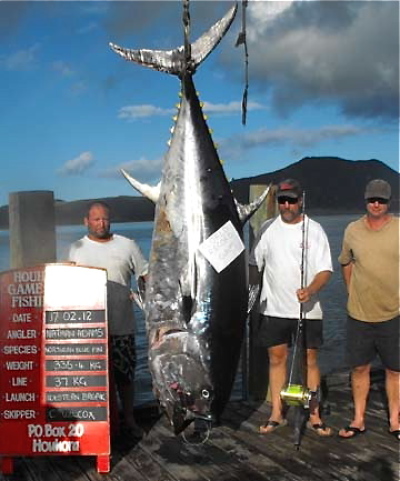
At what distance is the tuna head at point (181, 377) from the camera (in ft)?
8.03

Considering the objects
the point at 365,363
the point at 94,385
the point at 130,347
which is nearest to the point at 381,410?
the point at 365,363

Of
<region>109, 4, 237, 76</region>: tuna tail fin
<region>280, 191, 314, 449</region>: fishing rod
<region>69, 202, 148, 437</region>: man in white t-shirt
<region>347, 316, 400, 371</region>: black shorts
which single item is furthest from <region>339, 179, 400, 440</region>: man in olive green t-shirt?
<region>109, 4, 237, 76</region>: tuna tail fin

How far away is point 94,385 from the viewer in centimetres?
347

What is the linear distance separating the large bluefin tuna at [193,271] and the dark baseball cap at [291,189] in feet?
3.95

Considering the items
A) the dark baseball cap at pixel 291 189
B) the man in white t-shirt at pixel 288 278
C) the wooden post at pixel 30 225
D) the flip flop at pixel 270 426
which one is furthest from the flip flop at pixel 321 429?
the wooden post at pixel 30 225

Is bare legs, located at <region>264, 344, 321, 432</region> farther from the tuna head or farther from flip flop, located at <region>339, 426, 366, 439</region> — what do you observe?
the tuna head

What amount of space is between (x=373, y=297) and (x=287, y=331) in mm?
590

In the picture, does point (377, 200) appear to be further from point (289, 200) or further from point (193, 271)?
point (193, 271)

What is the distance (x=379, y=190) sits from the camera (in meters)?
3.78

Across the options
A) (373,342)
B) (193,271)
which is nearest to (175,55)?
(193,271)

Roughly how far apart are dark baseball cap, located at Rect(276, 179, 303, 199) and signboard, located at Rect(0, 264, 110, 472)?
124 cm

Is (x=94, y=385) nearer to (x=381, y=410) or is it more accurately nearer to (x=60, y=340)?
(x=60, y=340)

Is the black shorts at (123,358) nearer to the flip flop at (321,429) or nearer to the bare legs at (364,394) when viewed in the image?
the flip flop at (321,429)

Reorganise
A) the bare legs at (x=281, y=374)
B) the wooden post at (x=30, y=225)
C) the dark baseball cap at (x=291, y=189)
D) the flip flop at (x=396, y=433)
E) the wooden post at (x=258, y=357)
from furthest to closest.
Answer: the wooden post at (x=258, y=357) < the wooden post at (x=30, y=225) < the bare legs at (x=281, y=374) < the flip flop at (x=396, y=433) < the dark baseball cap at (x=291, y=189)
